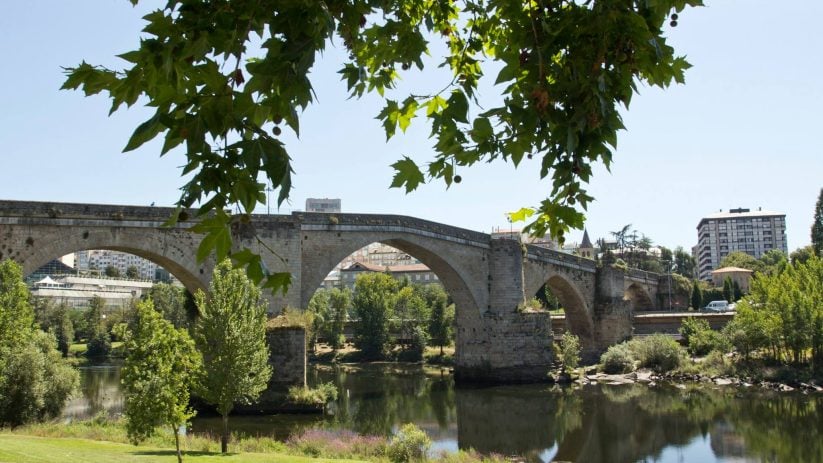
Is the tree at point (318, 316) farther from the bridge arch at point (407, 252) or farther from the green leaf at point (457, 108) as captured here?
the green leaf at point (457, 108)

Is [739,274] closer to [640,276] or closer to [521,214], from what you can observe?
[640,276]

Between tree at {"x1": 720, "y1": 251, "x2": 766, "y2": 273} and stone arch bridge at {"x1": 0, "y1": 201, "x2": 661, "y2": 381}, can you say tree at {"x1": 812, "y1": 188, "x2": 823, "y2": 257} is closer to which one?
tree at {"x1": 720, "y1": 251, "x2": 766, "y2": 273}

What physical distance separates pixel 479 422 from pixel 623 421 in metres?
4.68

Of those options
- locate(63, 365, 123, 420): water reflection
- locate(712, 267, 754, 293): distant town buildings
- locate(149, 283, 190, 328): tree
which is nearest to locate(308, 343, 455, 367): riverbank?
locate(149, 283, 190, 328): tree

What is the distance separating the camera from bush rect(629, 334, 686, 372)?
33250 millimetres

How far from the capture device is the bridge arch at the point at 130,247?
1934 centimetres

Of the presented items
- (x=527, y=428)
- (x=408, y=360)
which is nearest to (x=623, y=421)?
(x=527, y=428)

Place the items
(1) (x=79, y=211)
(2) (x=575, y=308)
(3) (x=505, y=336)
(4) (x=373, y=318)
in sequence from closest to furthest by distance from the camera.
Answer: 1. (1) (x=79, y=211)
2. (3) (x=505, y=336)
3. (2) (x=575, y=308)
4. (4) (x=373, y=318)

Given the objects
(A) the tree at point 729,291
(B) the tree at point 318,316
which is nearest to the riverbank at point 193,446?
(B) the tree at point 318,316

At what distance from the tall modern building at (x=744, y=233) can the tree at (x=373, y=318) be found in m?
86.9

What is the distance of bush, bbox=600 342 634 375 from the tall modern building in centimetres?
9032

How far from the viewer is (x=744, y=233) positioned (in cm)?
11931

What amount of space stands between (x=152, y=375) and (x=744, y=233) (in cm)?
12538

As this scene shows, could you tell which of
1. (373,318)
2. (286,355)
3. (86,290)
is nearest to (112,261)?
(86,290)
